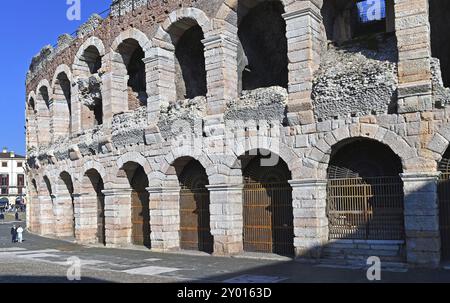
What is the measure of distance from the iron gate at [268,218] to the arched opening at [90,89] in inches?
307

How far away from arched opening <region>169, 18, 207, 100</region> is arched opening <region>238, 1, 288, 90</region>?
1.63 m

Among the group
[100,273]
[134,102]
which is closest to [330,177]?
[100,273]

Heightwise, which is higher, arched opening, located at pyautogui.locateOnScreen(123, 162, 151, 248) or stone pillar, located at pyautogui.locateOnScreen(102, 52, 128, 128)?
stone pillar, located at pyautogui.locateOnScreen(102, 52, 128, 128)

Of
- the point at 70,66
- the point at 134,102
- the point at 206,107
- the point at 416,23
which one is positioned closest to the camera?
the point at 416,23

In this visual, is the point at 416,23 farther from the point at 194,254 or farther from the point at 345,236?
the point at 194,254

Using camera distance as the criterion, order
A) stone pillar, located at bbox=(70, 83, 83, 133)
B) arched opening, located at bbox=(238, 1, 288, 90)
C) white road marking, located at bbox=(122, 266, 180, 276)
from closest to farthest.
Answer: white road marking, located at bbox=(122, 266, 180, 276) → arched opening, located at bbox=(238, 1, 288, 90) → stone pillar, located at bbox=(70, 83, 83, 133)

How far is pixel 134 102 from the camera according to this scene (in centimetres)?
1755

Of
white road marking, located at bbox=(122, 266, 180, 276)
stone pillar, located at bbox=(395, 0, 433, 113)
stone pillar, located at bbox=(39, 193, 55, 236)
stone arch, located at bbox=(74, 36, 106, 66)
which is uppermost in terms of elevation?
stone arch, located at bbox=(74, 36, 106, 66)

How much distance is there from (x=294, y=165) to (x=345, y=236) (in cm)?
200

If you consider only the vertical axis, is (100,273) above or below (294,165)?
below

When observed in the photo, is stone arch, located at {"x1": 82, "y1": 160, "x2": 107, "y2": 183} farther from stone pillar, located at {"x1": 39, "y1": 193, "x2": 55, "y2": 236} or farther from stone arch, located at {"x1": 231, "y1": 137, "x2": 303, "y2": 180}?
stone pillar, located at {"x1": 39, "y1": 193, "x2": 55, "y2": 236}

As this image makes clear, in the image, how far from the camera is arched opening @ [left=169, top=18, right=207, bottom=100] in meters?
15.8

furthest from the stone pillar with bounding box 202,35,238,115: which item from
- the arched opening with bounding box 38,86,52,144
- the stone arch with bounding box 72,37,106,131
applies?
the arched opening with bounding box 38,86,52,144

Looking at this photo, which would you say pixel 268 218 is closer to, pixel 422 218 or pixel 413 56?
pixel 422 218
